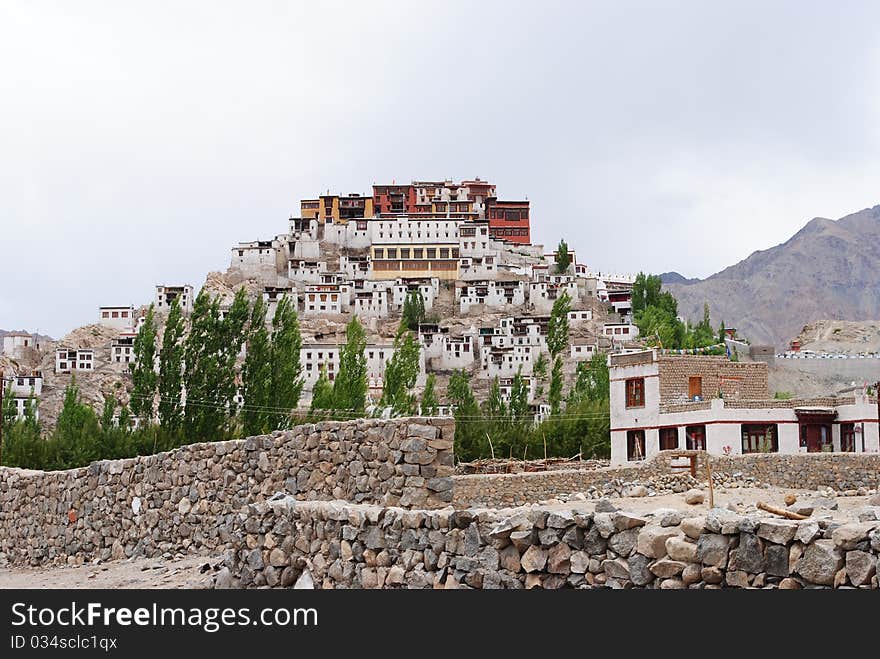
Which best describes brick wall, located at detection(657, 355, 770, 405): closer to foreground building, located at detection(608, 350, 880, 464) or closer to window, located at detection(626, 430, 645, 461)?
foreground building, located at detection(608, 350, 880, 464)

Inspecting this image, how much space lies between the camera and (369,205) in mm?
136750

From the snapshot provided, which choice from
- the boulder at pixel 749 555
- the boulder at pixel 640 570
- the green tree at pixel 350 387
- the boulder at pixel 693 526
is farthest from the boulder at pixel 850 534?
the green tree at pixel 350 387

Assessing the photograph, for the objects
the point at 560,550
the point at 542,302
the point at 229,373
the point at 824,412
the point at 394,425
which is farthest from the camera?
the point at 542,302

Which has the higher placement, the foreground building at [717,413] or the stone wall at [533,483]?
the foreground building at [717,413]

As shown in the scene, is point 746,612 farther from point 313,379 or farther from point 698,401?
point 313,379

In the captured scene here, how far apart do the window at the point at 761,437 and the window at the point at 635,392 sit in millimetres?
3803

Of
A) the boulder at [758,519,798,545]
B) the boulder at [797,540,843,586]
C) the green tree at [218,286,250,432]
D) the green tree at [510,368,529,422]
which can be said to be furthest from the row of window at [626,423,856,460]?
the boulder at [797,540,843,586]

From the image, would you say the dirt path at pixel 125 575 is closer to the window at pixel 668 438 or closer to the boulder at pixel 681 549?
the boulder at pixel 681 549

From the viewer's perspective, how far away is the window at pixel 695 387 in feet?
110

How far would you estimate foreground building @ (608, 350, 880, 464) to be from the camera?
103ft

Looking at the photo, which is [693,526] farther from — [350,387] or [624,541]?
[350,387]

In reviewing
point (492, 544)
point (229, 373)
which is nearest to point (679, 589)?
point (492, 544)

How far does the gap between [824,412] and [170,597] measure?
1208 inches

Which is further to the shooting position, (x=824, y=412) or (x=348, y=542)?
(x=824, y=412)
